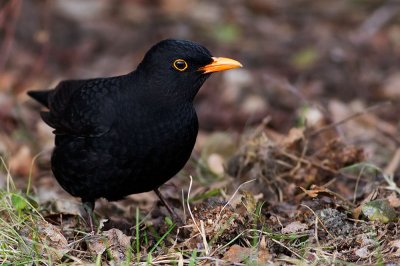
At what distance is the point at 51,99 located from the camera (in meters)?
6.27

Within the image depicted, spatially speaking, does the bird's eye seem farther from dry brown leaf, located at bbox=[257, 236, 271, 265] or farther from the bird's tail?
the bird's tail

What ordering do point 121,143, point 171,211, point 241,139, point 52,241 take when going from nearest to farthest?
point 52,241 → point 121,143 → point 171,211 → point 241,139

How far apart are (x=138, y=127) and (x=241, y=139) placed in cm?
222

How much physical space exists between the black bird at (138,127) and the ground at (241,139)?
280 mm

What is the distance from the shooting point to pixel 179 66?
5285 millimetres

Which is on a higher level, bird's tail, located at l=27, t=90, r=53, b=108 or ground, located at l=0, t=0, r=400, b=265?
bird's tail, located at l=27, t=90, r=53, b=108

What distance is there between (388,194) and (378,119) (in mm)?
3107

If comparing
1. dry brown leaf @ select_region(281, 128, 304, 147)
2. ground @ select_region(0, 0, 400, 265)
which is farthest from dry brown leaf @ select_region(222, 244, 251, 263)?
dry brown leaf @ select_region(281, 128, 304, 147)

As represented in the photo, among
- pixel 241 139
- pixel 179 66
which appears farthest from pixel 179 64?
pixel 241 139

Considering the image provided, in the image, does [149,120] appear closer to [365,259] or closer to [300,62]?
[365,259]

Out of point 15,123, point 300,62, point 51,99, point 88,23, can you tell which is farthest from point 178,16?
point 51,99

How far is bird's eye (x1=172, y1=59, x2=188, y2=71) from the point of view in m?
5.27

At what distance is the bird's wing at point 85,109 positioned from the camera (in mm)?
5250

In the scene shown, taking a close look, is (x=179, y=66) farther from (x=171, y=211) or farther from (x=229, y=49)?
(x=229, y=49)
